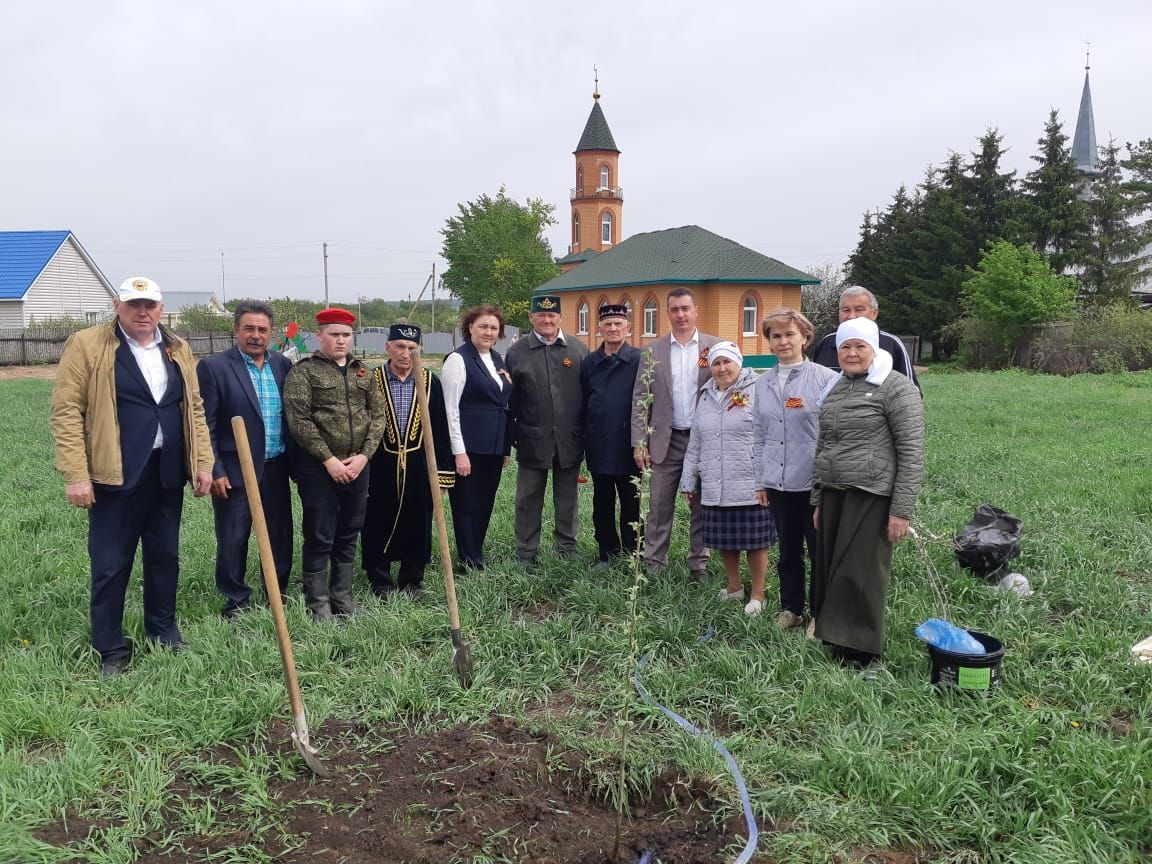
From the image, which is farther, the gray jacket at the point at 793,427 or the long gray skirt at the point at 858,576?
the gray jacket at the point at 793,427

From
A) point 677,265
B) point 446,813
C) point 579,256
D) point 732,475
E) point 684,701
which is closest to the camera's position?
point 446,813

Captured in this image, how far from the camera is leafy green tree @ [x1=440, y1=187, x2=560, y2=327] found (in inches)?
2151

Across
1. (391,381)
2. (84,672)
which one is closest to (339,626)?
(84,672)

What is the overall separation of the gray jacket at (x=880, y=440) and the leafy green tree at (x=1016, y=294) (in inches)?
1237

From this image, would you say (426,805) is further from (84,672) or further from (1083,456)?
(1083,456)

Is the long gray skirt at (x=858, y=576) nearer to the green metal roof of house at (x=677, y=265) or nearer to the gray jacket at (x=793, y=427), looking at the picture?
the gray jacket at (x=793, y=427)

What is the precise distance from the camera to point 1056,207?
36.6m

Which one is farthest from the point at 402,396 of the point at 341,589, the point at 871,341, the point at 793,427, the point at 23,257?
the point at 23,257

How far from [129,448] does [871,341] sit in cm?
387

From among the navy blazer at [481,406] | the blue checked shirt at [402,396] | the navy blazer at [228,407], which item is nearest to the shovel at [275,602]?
the navy blazer at [228,407]

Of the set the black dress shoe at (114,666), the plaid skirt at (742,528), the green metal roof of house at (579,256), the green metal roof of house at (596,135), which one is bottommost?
the black dress shoe at (114,666)

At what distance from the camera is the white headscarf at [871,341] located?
4.15m

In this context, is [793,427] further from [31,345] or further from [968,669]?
[31,345]

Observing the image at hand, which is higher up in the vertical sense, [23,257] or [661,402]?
[23,257]
